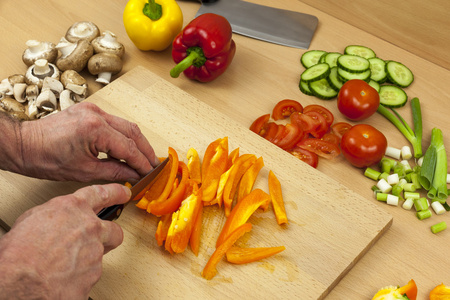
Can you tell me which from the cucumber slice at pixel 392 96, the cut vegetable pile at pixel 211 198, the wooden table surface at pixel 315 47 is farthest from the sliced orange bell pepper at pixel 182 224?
the cucumber slice at pixel 392 96

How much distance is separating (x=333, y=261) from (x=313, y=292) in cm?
14

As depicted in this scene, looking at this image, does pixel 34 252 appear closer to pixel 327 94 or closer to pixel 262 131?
pixel 262 131

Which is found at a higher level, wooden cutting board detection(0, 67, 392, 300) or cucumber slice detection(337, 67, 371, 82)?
cucumber slice detection(337, 67, 371, 82)

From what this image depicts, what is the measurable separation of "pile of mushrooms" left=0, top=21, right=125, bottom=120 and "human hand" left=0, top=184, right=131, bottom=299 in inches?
36.3

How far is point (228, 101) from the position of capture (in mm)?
2400

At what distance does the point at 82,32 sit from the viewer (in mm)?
2555

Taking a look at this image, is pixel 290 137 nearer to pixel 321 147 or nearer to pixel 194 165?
pixel 321 147

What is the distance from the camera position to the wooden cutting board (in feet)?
5.31

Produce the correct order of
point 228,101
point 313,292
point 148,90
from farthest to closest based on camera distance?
point 228,101 < point 148,90 < point 313,292

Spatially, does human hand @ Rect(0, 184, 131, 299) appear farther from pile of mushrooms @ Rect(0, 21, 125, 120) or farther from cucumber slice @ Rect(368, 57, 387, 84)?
cucumber slice @ Rect(368, 57, 387, 84)

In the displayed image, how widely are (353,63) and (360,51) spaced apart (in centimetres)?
21

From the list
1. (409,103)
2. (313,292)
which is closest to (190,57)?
(409,103)

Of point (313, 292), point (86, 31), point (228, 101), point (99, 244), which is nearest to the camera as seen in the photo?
point (99, 244)

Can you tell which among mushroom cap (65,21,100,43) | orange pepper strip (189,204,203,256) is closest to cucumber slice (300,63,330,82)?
orange pepper strip (189,204,203,256)
